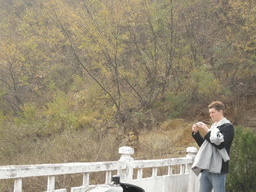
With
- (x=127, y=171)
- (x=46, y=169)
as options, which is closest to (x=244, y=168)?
(x=127, y=171)

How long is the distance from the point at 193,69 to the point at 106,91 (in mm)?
4982

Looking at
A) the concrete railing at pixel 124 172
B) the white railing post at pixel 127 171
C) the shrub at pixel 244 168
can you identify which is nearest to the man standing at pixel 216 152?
the concrete railing at pixel 124 172

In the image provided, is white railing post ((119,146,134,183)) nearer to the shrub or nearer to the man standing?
the man standing

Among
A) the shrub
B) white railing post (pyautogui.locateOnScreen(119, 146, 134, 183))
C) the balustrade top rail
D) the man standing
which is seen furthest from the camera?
the shrub

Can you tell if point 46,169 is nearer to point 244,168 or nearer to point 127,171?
point 127,171

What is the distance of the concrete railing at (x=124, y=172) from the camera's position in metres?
2.27

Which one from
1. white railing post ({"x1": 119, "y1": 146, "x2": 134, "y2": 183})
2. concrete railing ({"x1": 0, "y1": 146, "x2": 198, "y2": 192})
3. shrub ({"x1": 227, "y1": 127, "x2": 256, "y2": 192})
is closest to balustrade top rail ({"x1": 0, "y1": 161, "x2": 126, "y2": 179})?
concrete railing ({"x1": 0, "y1": 146, "x2": 198, "y2": 192})

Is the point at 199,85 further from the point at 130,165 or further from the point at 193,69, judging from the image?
the point at 130,165

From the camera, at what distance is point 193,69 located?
14.2 m

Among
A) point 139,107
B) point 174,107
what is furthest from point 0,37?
point 174,107

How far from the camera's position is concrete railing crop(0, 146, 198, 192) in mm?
2268

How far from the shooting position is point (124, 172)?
11.3 ft

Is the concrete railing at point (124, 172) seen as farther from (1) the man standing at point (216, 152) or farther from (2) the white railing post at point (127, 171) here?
(1) the man standing at point (216, 152)

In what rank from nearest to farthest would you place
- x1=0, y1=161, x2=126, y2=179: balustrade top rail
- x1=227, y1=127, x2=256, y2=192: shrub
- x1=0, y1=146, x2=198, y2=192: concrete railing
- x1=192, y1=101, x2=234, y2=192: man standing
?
x1=0, y1=161, x2=126, y2=179: balustrade top rail, x1=0, y1=146, x2=198, y2=192: concrete railing, x1=192, y1=101, x2=234, y2=192: man standing, x1=227, y1=127, x2=256, y2=192: shrub
